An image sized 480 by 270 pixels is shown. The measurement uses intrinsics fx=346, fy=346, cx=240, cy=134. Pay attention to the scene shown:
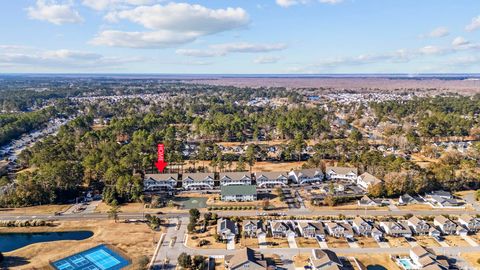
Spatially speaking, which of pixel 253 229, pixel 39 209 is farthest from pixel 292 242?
pixel 39 209

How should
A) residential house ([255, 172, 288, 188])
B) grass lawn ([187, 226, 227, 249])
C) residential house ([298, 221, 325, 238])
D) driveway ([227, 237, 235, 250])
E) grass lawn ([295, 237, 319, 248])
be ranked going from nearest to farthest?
driveway ([227, 237, 235, 250]) → grass lawn ([187, 226, 227, 249]) → grass lawn ([295, 237, 319, 248]) → residential house ([298, 221, 325, 238]) → residential house ([255, 172, 288, 188])

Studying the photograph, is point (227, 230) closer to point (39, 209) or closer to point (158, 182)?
point (158, 182)

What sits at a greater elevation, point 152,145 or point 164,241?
point 152,145

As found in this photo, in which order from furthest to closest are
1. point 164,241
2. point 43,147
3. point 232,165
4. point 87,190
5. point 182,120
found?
point 182,120 → point 43,147 → point 232,165 → point 87,190 → point 164,241

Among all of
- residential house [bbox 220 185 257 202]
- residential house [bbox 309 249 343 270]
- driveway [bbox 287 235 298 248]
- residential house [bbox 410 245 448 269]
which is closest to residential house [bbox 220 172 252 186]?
residential house [bbox 220 185 257 202]

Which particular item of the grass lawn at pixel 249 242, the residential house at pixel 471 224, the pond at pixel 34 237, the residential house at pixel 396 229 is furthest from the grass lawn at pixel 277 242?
the residential house at pixel 471 224

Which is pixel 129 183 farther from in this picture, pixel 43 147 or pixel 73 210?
pixel 43 147

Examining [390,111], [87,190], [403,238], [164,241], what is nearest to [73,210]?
[87,190]

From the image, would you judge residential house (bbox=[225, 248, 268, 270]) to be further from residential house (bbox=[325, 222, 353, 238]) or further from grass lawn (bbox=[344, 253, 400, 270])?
residential house (bbox=[325, 222, 353, 238])
